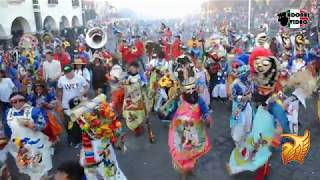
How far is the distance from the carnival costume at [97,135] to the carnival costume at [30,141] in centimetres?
67

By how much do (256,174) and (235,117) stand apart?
127 centimetres

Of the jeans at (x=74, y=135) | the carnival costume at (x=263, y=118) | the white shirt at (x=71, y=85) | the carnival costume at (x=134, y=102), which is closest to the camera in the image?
the carnival costume at (x=263, y=118)

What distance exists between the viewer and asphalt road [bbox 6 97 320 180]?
655 cm

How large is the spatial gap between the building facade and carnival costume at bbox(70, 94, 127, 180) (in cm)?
1946

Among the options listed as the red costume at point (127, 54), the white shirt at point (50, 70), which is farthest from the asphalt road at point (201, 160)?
the red costume at point (127, 54)

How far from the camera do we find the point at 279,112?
18.6ft

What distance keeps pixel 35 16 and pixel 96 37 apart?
54.5 feet

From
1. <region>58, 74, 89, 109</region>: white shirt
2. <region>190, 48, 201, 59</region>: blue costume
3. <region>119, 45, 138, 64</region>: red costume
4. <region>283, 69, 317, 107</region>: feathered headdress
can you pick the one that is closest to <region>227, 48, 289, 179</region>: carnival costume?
<region>283, 69, 317, 107</region>: feathered headdress

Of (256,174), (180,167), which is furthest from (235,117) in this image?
(180,167)

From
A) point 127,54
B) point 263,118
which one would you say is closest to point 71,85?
point 263,118

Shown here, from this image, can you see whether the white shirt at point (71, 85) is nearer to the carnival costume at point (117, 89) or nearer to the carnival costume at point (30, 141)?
the carnival costume at point (117, 89)

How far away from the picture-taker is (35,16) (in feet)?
91.4

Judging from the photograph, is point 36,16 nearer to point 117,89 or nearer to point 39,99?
point 117,89

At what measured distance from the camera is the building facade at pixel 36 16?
2312 centimetres
